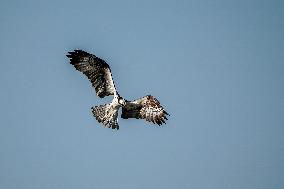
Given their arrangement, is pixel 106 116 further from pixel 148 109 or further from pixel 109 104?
pixel 148 109

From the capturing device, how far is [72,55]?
19.4 m

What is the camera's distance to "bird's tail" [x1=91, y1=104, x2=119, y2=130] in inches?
781

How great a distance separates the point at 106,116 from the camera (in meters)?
19.9

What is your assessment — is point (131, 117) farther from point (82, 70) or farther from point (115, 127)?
point (82, 70)

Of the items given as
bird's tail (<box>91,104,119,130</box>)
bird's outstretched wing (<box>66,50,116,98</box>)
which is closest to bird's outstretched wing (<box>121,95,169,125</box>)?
bird's tail (<box>91,104,119,130</box>)

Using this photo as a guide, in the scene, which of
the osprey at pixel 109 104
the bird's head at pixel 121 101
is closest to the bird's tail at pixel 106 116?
the osprey at pixel 109 104

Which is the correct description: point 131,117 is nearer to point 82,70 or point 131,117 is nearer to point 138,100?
point 138,100

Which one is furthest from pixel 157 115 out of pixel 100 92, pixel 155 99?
pixel 100 92

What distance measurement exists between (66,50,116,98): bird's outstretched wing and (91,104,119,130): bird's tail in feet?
1.34

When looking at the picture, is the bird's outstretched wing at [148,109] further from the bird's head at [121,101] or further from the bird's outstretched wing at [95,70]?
the bird's outstretched wing at [95,70]

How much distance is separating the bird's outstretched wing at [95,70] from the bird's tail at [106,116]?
41cm

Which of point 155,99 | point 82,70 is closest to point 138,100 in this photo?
point 155,99

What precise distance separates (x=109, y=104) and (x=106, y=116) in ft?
1.13

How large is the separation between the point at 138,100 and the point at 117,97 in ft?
1.90
